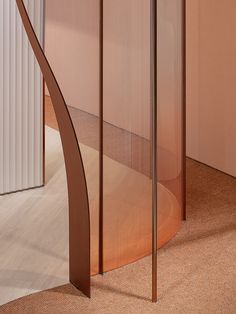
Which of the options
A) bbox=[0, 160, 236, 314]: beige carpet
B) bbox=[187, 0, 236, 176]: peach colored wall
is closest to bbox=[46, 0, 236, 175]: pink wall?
bbox=[0, 160, 236, 314]: beige carpet

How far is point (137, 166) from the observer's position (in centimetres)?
300

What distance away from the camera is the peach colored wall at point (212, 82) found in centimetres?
416

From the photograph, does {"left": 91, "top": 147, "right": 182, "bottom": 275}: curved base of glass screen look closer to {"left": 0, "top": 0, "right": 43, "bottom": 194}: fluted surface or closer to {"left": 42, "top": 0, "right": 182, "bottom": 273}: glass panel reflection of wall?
{"left": 42, "top": 0, "right": 182, "bottom": 273}: glass panel reflection of wall

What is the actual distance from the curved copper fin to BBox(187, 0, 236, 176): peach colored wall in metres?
1.61

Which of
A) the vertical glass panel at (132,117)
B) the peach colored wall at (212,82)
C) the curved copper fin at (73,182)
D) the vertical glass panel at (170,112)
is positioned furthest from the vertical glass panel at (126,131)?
the peach colored wall at (212,82)

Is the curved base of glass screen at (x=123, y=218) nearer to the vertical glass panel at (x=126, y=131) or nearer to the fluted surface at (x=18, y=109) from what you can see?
the vertical glass panel at (x=126, y=131)

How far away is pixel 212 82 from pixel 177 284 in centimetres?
172

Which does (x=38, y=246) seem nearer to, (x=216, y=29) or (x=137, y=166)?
(x=137, y=166)

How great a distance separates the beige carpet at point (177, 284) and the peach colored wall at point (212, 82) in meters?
0.83

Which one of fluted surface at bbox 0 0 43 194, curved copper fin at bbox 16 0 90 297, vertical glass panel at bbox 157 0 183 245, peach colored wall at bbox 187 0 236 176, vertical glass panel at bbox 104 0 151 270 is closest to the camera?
curved copper fin at bbox 16 0 90 297

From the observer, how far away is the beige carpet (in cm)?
270

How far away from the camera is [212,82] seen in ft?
14.2

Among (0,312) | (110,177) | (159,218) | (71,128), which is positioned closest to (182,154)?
(159,218)

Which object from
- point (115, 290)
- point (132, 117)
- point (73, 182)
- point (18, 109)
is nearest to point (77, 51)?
point (132, 117)
